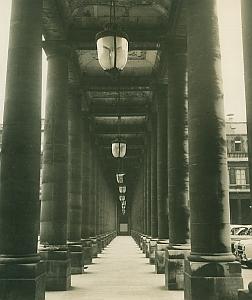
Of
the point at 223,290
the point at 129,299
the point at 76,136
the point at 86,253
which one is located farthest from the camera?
the point at 86,253

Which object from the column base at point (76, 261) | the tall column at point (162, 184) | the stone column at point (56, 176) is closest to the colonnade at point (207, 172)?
the stone column at point (56, 176)

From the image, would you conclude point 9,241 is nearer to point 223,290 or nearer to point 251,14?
point 223,290

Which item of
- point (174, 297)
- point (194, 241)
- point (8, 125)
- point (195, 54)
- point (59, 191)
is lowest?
point (174, 297)

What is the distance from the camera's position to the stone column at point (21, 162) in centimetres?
884

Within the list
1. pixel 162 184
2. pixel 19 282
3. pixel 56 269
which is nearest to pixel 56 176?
pixel 56 269

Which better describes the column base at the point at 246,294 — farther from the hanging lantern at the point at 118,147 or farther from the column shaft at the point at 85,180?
the column shaft at the point at 85,180

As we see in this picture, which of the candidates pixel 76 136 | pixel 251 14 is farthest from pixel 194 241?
pixel 76 136

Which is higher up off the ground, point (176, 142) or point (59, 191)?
point (176, 142)

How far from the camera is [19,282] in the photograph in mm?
8742

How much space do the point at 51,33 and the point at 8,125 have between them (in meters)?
7.31

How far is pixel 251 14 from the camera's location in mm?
6078

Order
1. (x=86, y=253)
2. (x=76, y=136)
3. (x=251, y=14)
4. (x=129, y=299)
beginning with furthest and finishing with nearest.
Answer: (x=86, y=253), (x=76, y=136), (x=129, y=299), (x=251, y=14)

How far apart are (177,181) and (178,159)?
0.73 meters

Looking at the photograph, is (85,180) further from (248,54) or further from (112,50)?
(248,54)
